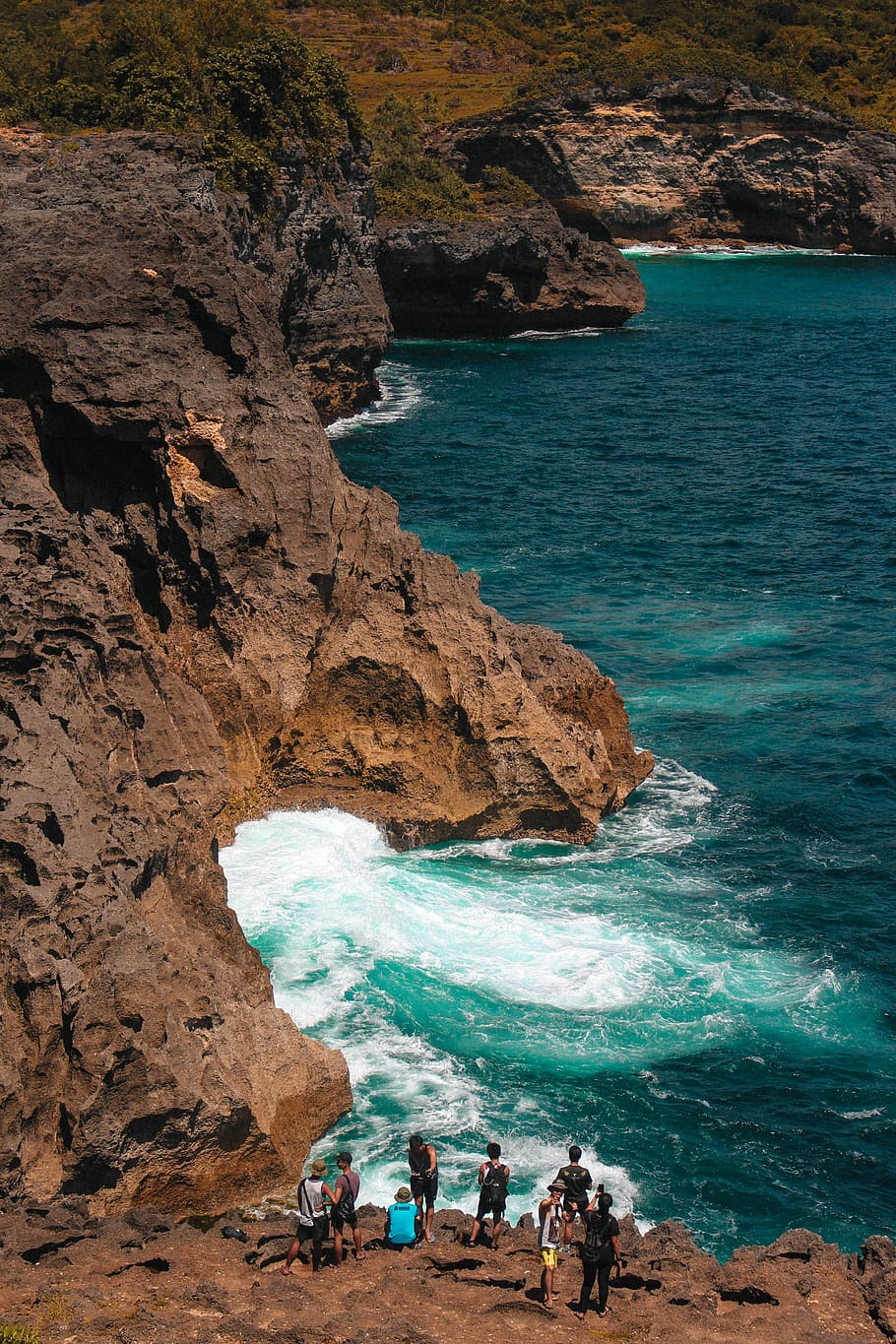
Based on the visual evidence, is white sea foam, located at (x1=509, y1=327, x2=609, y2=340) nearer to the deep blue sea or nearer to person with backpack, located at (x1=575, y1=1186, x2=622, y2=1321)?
the deep blue sea

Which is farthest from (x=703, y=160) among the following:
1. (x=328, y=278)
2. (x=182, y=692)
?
(x=182, y=692)

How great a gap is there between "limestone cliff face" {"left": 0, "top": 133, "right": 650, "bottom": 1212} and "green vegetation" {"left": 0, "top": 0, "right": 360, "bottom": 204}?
27800 millimetres

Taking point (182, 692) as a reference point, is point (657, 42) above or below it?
above

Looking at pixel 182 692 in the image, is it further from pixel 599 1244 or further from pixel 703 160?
pixel 703 160

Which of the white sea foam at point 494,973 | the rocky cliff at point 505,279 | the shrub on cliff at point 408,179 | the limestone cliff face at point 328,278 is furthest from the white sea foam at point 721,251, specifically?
the white sea foam at point 494,973

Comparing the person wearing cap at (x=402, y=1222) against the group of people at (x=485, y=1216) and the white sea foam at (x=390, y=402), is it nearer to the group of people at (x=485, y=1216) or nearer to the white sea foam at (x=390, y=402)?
the group of people at (x=485, y=1216)

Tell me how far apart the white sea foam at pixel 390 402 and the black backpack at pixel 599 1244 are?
61707 mm

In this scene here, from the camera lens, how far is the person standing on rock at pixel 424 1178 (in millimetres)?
20391

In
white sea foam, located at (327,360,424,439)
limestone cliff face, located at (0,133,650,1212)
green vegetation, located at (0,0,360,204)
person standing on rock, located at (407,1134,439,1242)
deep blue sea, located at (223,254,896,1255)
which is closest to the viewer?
person standing on rock, located at (407,1134,439,1242)

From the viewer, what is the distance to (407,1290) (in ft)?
62.0

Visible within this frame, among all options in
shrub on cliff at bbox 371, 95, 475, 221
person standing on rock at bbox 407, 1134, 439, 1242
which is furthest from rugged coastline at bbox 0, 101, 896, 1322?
shrub on cliff at bbox 371, 95, 475, 221

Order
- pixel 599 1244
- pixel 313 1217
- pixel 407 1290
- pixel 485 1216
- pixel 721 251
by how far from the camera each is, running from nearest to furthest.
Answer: pixel 599 1244 → pixel 407 1290 → pixel 313 1217 → pixel 485 1216 → pixel 721 251

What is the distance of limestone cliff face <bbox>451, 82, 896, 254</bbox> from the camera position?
145m

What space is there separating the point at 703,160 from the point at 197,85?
92.8 metres
